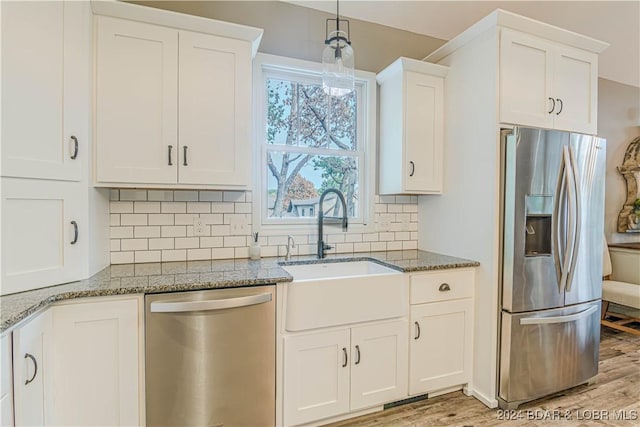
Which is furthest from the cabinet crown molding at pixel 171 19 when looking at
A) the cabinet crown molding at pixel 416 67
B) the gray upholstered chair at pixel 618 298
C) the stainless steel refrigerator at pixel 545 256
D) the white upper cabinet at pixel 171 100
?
the gray upholstered chair at pixel 618 298

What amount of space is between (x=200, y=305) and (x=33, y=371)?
2.15ft

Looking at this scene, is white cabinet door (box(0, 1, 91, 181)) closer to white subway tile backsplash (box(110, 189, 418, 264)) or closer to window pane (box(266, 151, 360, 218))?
white subway tile backsplash (box(110, 189, 418, 264))

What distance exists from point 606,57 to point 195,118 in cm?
415

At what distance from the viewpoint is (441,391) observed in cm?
228

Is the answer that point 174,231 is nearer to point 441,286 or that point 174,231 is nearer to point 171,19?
point 171,19

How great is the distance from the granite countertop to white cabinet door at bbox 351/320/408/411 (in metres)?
0.42

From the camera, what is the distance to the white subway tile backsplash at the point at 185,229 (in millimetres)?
2139

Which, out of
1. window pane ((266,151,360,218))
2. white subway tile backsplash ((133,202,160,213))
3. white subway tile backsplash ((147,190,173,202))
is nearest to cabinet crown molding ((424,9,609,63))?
window pane ((266,151,360,218))

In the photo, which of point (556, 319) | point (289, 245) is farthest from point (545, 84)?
point (289, 245)

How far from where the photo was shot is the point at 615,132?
13.3 feet

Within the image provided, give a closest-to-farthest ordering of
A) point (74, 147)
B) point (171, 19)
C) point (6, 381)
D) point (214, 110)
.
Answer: point (6, 381), point (74, 147), point (171, 19), point (214, 110)

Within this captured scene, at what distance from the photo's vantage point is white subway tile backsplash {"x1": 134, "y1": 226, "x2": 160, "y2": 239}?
7.09ft

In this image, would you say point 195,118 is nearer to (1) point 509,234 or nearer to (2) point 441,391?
(1) point 509,234

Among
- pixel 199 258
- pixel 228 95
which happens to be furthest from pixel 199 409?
pixel 228 95
